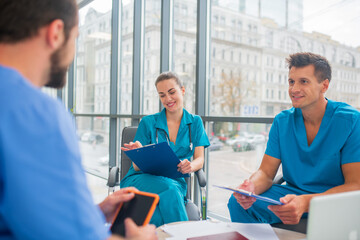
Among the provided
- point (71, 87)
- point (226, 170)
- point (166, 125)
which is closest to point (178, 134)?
point (166, 125)

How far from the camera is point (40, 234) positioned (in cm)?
50

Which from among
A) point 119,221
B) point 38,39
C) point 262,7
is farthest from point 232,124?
point 38,39

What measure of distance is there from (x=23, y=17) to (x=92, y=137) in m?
4.64

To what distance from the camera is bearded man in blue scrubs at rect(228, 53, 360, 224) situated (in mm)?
1398

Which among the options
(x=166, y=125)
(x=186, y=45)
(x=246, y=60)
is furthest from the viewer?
(x=186, y=45)

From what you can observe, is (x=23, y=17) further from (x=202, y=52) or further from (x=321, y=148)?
(x=202, y=52)

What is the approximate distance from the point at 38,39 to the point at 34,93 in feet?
0.48

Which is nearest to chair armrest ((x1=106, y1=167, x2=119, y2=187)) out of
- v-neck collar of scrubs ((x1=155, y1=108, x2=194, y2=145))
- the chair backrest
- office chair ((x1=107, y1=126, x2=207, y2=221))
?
office chair ((x1=107, y1=126, x2=207, y2=221))

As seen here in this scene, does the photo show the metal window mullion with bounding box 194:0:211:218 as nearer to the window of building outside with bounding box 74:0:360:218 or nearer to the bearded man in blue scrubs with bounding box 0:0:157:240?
the window of building outside with bounding box 74:0:360:218

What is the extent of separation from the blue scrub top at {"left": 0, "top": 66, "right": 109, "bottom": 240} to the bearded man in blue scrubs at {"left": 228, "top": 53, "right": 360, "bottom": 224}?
3.19 feet

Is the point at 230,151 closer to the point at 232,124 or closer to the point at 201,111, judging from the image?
the point at 232,124

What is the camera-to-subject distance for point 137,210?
2.85 feet

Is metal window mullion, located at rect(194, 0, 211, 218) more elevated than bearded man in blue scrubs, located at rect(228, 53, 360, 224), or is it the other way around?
metal window mullion, located at rect(194, 0, 211, 218)

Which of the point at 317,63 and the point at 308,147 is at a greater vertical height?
the point at 317,63
